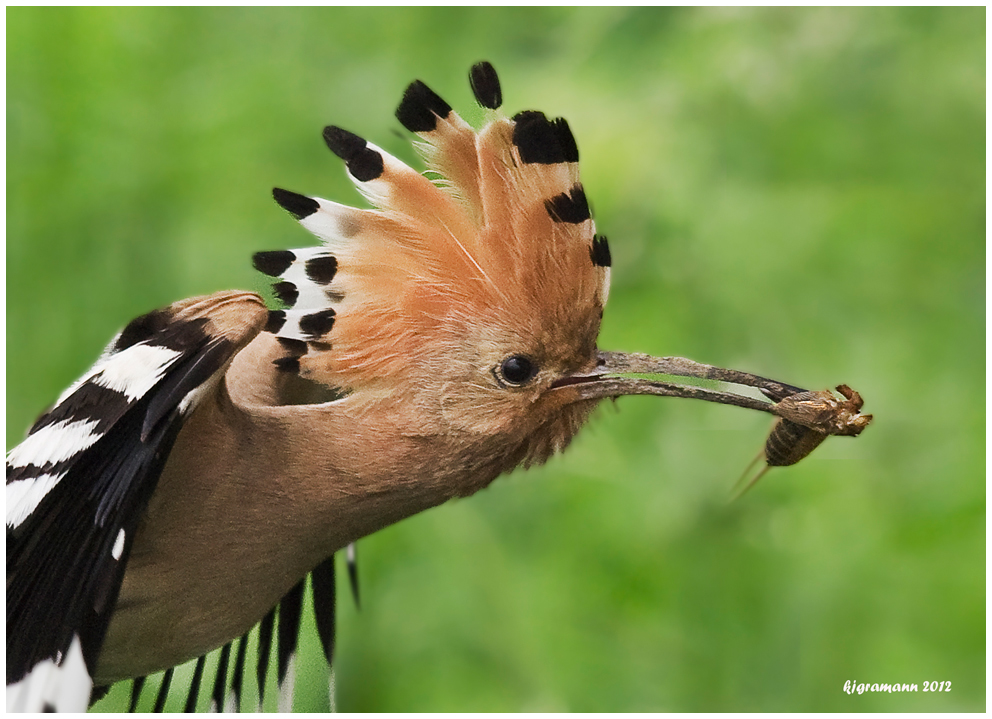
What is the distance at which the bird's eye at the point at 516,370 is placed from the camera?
2.28 feet

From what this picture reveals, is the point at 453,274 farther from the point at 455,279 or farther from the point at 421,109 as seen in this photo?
the point at 421,109

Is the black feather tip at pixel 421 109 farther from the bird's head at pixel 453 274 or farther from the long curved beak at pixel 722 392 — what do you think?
the long curved beak at pixel 722 392

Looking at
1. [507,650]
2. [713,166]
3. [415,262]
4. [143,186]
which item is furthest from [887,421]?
[143,186]

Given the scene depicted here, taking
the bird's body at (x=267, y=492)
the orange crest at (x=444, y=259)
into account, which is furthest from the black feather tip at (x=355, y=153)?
the bird's body at (x=267, y=492)

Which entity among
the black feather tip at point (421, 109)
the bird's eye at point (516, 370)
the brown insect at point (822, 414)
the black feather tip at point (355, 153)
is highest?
the black feather tip at point (421, 109)

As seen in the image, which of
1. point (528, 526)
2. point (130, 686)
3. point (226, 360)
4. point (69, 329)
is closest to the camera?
point (226, 360)

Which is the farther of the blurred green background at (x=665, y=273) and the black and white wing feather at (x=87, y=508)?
the blurred green background at (x=665, y=273)

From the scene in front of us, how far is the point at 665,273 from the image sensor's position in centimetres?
117

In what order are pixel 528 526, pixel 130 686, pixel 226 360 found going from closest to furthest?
pixel 226 360 → pixel 130 686 → pixel 528 526

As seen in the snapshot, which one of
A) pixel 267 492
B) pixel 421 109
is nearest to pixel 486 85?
pixel 421 109

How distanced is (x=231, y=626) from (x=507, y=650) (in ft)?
1.55

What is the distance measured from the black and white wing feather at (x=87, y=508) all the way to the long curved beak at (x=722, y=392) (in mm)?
253

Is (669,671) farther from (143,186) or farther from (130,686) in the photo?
(143,186)

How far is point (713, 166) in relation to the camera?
46.8 inches
